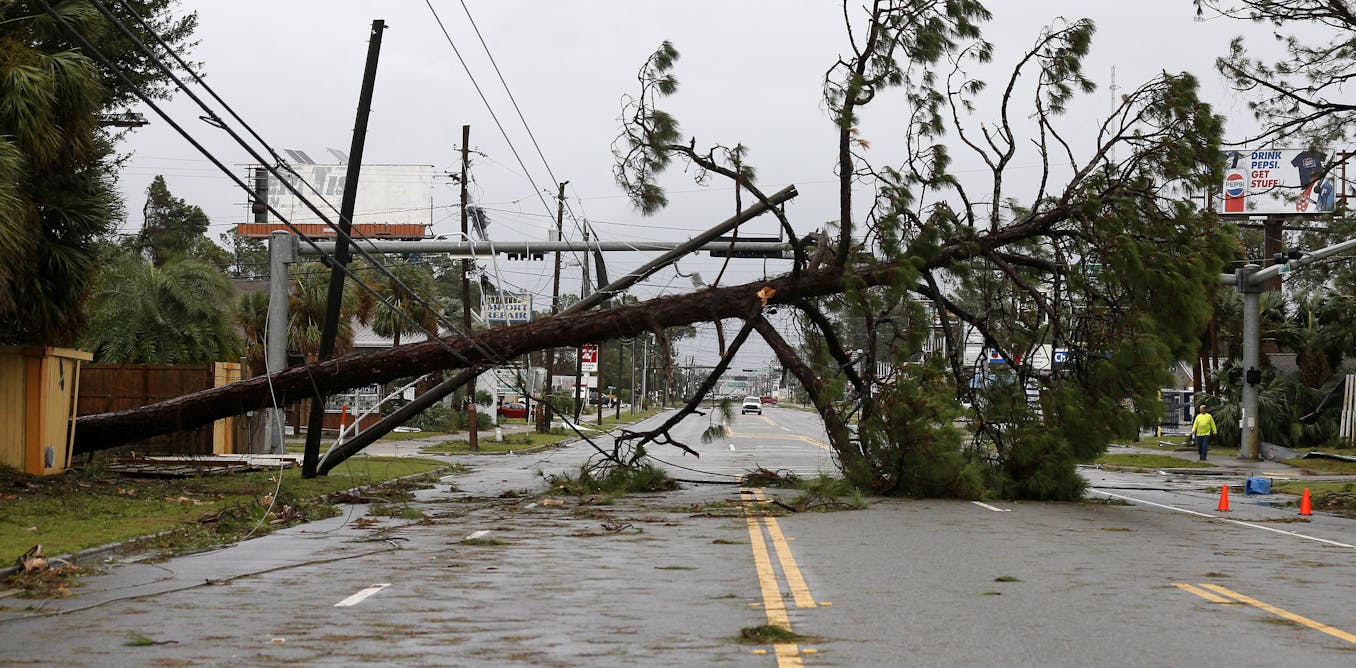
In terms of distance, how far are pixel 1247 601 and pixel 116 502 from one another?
47.2ft

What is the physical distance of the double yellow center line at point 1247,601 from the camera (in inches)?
340

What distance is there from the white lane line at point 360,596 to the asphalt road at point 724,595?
4 centimetres

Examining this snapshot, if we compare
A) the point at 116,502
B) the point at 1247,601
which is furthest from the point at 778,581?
the point at 116,502

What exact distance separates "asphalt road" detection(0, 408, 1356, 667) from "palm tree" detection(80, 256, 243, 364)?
58.1ft

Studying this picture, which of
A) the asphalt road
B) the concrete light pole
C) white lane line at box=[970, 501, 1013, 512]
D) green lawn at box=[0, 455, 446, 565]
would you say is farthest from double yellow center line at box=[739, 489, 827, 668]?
the concrete light pole

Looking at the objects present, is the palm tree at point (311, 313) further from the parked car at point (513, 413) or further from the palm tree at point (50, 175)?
the parked car at point (513, 413)

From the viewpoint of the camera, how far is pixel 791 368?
2186 cm

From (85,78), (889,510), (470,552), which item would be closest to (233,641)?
(470,552)

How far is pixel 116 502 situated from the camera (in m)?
18.3

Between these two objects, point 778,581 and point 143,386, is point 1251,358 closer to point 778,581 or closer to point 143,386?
point 143,386

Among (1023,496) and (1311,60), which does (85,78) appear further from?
(1311,60)

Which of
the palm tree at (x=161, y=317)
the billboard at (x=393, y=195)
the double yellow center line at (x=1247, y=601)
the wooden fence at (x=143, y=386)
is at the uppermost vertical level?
the billboard at (x=393, y=195)

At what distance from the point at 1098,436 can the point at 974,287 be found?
3580 mm

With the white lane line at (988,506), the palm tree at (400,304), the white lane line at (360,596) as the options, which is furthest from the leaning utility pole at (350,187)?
the palm tree at (400,304)
